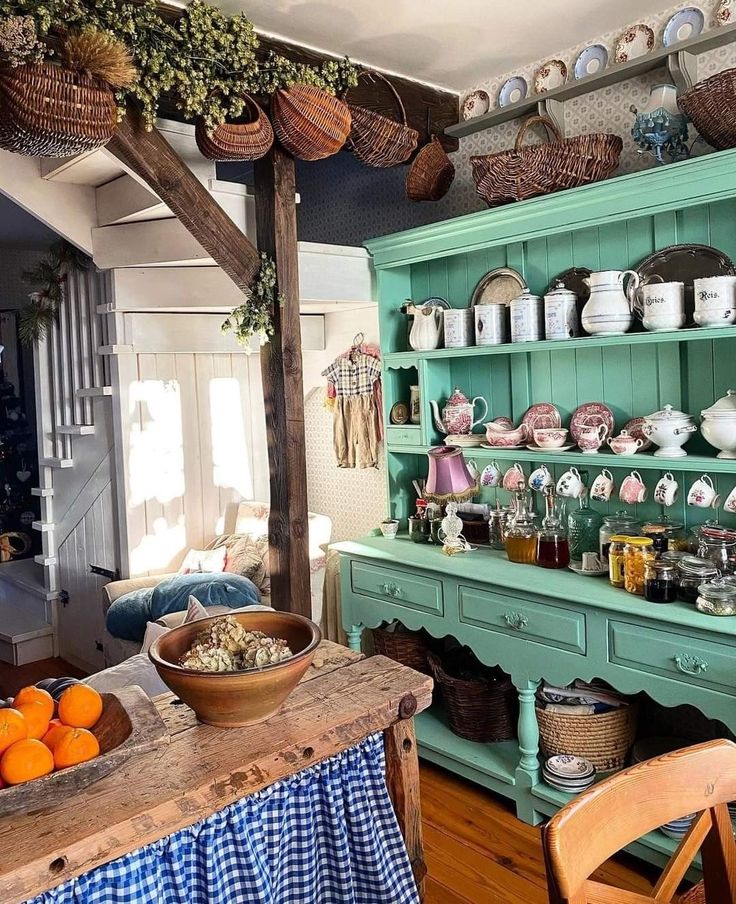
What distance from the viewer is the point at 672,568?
254 centimetres

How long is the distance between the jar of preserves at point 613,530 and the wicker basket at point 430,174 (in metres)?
1.61

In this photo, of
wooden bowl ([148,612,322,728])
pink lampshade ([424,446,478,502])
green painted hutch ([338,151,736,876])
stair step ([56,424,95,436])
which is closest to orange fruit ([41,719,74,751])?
wooden bowl ([148,612,322,728])

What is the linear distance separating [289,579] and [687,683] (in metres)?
1.49

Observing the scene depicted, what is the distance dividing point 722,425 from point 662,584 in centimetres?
56

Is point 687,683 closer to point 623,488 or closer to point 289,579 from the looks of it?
point 623,488

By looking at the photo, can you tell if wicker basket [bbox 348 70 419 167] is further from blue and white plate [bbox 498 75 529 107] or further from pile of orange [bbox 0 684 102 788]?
pile of orange [bbox 0 684 102 788]

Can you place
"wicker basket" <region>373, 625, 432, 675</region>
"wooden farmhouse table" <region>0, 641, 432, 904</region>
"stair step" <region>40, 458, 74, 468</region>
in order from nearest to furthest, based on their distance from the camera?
1. "wooden farmhouse table" <region>0, 641, 432, 904</region>
2. "wicker basket" <region>373, 625, 432, 675</region>
3. "stair step" <region>40, 458, 74, 468</region>

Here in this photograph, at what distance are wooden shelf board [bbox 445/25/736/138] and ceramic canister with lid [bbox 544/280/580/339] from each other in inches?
31.6

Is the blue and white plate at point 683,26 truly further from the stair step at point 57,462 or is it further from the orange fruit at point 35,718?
the stair step at point 57,462

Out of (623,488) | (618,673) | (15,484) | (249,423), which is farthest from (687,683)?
(15,484)

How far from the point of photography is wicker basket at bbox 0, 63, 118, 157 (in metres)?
2.19

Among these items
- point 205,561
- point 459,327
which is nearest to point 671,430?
point 459,327

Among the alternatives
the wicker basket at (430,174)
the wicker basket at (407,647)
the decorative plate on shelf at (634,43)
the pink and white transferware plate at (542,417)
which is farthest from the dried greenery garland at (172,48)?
the wicker basket at (407,647)

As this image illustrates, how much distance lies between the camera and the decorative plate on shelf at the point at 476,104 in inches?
142
